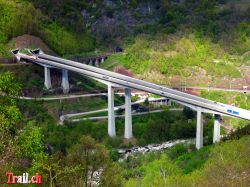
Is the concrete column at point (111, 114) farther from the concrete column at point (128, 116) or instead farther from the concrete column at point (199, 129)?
the concrete column at point (199, 129)

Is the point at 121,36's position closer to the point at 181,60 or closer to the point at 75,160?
the point at 181,60

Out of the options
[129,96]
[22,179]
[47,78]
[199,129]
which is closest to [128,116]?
[129,96]

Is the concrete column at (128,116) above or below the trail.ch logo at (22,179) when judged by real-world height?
below

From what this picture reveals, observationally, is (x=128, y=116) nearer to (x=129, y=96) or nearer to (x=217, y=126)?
(x=129, y=96)

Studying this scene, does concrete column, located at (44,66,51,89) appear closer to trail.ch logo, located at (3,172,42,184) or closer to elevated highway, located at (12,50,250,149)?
elevated highway, located at (12,50,250,149)

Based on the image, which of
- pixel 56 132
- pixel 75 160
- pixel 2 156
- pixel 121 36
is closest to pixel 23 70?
pixel 56 132

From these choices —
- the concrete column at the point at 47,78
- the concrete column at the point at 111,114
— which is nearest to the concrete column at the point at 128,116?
the concrete column at the point at 111,114

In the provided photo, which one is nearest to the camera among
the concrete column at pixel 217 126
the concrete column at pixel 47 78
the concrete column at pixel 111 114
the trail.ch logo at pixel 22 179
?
the trail.ch logo at pixel 22 179

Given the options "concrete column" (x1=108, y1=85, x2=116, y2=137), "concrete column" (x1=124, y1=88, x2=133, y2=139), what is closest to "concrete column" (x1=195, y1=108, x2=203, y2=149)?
"concrete column" (x1=124, y1=88, x2=133, y2=139)
